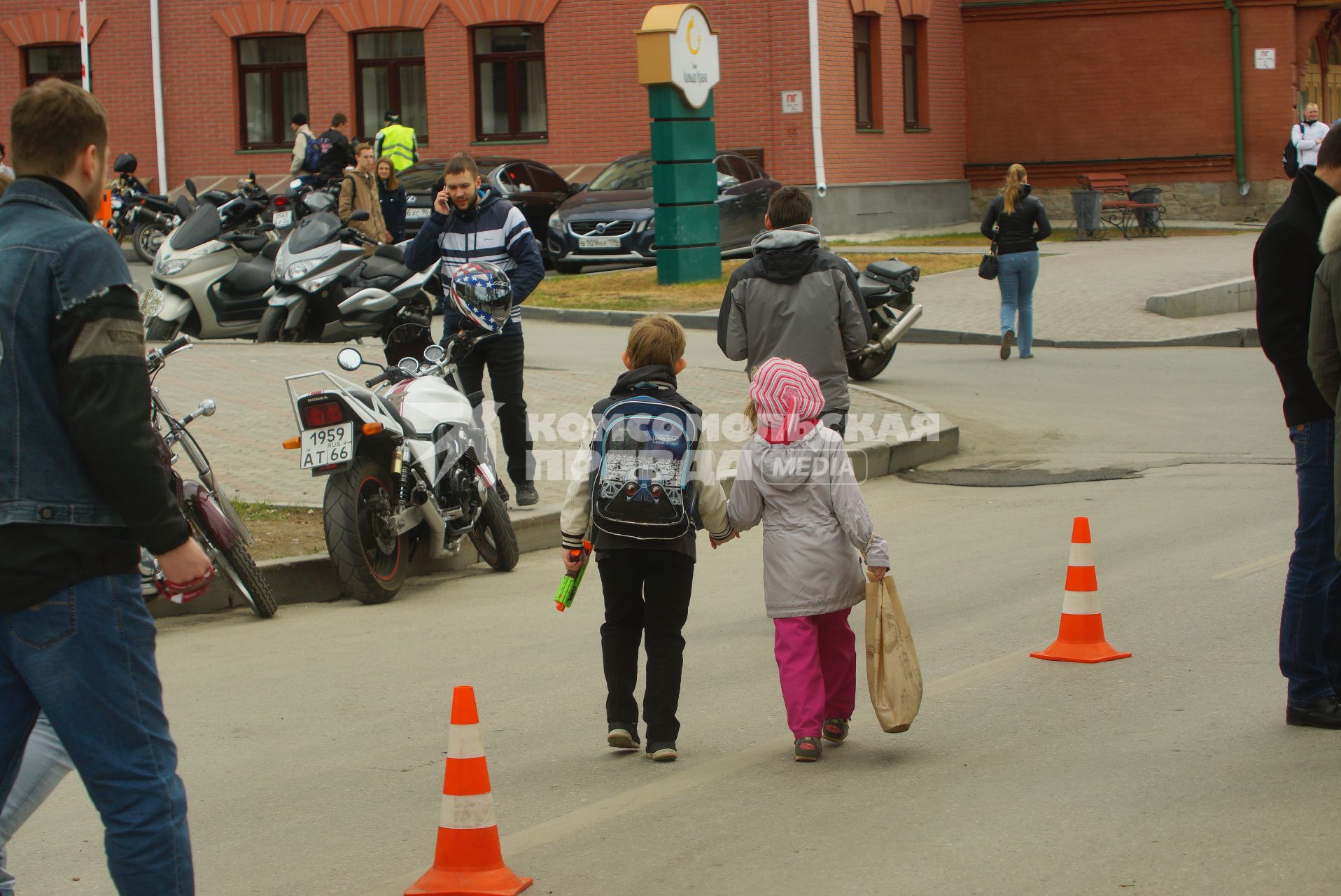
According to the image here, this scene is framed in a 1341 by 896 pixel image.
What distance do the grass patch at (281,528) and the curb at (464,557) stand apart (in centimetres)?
20

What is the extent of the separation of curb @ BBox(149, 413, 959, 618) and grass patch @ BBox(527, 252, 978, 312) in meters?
8.10

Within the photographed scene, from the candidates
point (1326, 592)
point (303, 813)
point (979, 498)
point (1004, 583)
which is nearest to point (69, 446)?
point (303, 813)

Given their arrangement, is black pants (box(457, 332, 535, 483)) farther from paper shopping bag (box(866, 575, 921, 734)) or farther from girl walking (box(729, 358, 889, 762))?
paper shopping bag (box(866, 575, 921, 734))

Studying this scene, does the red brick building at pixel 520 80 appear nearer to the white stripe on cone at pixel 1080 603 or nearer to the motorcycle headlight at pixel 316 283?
the motorcycle headlight at pixel 316 283

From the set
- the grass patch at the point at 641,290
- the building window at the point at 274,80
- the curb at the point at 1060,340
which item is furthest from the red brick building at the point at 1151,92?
the curb at the point at 1060,340

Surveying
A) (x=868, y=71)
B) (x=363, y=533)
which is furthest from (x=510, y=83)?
(x=363, y=533)

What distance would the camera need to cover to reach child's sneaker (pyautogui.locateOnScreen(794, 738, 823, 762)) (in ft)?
17.8

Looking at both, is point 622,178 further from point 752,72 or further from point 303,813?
point 303,813

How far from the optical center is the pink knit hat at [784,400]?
5.62 m

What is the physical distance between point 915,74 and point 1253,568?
85.8 feet

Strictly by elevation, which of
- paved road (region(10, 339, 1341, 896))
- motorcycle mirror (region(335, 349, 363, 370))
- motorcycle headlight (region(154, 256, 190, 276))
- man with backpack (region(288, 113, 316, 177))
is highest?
man with backpack (region(288, 113, 316, 177))

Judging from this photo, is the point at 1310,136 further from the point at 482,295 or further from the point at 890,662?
the point at 890,662

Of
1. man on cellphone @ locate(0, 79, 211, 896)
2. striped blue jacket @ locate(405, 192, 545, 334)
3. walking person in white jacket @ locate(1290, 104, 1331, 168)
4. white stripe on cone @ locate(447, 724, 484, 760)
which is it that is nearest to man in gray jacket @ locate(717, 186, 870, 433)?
striped blue jacket @ locate(405, 192, 545, 334)

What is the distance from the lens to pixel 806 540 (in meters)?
5.55
